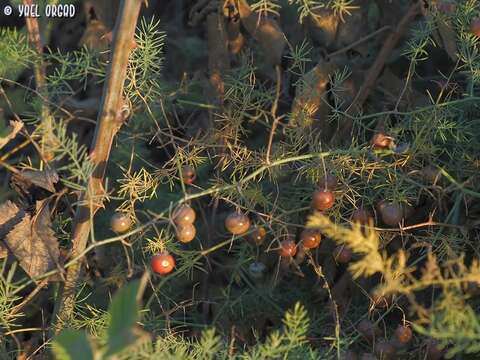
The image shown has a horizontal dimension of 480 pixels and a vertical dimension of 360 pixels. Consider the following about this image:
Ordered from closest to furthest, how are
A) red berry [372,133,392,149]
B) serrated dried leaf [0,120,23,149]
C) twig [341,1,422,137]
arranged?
serrated dried leaf [0,120,23,149], red berry [372,133,392,149], twig [341,1,422,137]

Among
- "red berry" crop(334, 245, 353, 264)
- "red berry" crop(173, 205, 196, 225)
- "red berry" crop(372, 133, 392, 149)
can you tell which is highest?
"red berry" crop(372, 133, 392, 149)

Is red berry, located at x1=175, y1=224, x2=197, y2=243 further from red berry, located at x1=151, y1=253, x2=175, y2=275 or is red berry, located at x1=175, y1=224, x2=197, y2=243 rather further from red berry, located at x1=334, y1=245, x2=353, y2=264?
red berry, located at x1=334, y1=245, x2=353, y2=264

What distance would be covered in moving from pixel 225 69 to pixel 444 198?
54 cm

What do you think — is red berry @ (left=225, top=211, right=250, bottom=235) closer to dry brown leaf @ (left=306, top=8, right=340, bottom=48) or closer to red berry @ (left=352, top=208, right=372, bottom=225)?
red berry @ (left=352, top=208, right=372, bottom=225)

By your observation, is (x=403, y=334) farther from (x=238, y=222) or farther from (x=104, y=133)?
(x=104, y=133)

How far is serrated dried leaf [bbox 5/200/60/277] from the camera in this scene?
1.30 m

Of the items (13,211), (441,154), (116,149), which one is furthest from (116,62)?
(441,154)

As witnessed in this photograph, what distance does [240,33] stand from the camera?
1767 mm

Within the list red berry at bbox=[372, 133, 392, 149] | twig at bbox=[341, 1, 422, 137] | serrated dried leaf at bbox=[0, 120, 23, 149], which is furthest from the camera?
twig at bbox=[341, 1, 422, 137]

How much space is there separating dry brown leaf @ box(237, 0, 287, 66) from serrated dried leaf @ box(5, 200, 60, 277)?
592 mm

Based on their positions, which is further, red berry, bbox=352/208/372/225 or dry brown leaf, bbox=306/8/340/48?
dry brown leaf, bbox=306/8/340/48

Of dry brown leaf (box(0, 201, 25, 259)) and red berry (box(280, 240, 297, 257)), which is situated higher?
dry brown leaf (box(0, 201, 25, 259))

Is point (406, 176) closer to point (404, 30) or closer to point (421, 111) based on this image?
point (421, 111)

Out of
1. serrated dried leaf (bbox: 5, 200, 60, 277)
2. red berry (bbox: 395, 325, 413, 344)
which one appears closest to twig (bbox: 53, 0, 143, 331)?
serrated dried leaf (bbox: 5, 200, 60, 277)
